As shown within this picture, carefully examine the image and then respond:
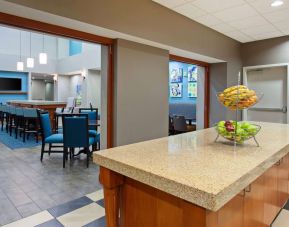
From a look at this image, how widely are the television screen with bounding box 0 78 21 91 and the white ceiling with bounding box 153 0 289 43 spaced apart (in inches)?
432

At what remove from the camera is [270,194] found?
1887 mm

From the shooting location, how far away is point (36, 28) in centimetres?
265

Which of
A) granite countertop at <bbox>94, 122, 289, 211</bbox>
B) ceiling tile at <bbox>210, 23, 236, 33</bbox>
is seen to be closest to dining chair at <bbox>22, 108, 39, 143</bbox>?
ceiling tile at <bbox>210, 23, 236, 33</bbox>

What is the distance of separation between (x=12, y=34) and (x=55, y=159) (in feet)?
32.9

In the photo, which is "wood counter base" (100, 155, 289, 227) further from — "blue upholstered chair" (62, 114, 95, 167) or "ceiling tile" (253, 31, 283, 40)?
"ceiling tile" (253, 31, 283, 40)

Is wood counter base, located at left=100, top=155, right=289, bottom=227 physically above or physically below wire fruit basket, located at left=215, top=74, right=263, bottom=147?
below

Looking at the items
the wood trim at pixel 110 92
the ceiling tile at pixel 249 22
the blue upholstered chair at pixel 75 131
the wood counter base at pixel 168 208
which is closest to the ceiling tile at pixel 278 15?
the ceiling tile at pixel 249 22

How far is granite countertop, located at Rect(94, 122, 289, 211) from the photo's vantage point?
97cm

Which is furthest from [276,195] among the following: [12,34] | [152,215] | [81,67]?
[12,34]

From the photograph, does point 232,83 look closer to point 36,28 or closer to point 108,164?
point 36,28

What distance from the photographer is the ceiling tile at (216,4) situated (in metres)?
3.30

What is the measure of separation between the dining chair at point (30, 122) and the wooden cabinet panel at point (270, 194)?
5714mm

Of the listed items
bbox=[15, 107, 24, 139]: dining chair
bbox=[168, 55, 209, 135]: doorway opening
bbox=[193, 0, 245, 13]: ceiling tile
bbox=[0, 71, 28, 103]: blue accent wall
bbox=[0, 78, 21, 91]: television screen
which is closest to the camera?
bbox=[193, 0, 245, 13]: ceiling tile

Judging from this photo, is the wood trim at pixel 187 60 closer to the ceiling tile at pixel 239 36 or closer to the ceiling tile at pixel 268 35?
the ceiling tile at pixel 239 36
